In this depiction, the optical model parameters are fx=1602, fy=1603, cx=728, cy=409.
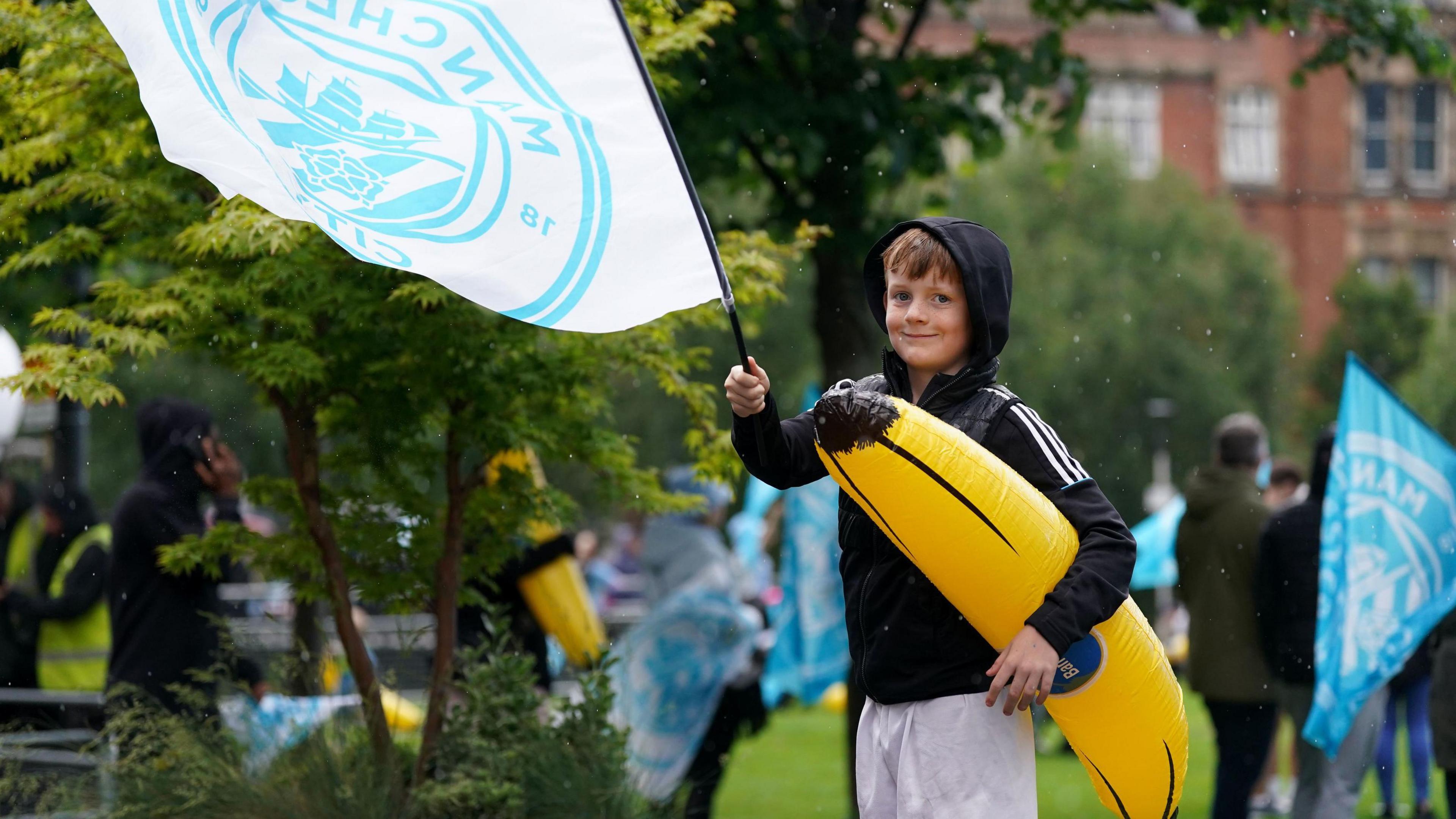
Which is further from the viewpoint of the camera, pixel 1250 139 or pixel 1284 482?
pixel 1250 139

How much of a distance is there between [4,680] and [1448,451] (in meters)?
6.73

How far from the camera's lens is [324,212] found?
353 centimetres

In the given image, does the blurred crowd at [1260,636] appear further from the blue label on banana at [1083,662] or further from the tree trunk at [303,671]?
the tree trunk at [303,671]

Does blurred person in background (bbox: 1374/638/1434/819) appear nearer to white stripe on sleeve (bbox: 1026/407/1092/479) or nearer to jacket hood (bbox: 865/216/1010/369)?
white stripe on sleeve (bbox: 1026/407/1092/479)

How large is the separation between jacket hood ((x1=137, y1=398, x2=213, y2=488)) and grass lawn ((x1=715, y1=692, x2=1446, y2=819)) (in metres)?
3.92

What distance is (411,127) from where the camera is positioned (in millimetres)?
3803

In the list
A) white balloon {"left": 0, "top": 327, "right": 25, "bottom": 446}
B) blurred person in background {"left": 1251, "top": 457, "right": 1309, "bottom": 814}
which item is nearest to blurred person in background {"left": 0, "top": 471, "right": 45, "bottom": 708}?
white balloon {"left": 0, "top": 327, "right": 25, "bottom": 446}

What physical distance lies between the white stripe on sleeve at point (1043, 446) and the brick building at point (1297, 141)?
154ft

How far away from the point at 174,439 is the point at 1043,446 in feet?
12.5

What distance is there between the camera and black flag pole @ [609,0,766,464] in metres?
3.24

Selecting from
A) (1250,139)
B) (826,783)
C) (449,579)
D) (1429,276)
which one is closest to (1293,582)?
(449,579)

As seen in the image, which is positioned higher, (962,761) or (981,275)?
(981,275)

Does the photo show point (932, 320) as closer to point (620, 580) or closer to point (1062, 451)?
point (1062, 451)

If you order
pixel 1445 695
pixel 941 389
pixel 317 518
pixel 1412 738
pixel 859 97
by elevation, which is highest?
pixel 859 97
